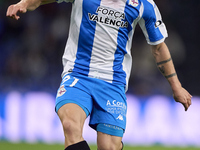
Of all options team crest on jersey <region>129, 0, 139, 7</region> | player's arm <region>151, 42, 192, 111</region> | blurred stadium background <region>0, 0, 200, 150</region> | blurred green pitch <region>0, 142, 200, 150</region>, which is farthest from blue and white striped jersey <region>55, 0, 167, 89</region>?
blurred stadium background <region>0, 0, 200, 150</region>

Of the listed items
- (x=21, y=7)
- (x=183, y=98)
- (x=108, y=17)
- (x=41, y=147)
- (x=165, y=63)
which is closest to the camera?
(x=21, y=7)

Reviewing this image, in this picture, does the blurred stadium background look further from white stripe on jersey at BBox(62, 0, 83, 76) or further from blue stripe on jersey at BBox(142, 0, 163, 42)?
blue stripe on jersey at BBox(142, 0, 163, 42)

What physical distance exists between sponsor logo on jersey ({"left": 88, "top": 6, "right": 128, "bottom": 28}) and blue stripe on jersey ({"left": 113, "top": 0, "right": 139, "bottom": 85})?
0.18 ft

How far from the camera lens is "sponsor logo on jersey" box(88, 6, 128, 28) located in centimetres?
463

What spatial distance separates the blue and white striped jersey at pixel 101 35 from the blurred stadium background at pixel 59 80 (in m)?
3.83

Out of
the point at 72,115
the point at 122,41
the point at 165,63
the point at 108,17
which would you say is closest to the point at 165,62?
the point at 165,63

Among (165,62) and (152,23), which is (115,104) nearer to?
(165,62)

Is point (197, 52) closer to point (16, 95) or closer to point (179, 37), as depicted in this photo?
point (179, 37)

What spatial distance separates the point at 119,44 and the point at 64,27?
743cm

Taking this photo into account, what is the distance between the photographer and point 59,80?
10.9m

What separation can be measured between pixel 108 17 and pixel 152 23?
52cm

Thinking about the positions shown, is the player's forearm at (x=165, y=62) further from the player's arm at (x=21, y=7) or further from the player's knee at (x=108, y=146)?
the player's arm at (x=21, y=7)

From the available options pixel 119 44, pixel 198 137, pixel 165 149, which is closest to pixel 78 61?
pixel 119 44

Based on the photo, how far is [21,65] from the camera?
11.5 meters
